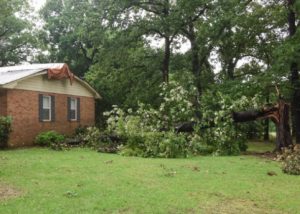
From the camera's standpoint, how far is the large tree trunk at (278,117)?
16.2 meters

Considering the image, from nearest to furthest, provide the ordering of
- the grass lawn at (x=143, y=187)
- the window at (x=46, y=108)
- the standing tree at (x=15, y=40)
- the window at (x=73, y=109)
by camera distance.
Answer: the grass lawn at (x=143, y=187) → the window at (x=46, y=108) → the window at (x=73, y=109) → the standing tree at (x=15, y=40)

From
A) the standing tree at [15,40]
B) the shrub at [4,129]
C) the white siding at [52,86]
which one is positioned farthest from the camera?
the standing tree at [15,40]

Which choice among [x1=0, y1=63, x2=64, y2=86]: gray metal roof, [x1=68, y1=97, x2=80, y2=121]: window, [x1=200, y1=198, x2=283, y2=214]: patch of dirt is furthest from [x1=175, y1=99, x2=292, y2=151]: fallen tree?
[x1=200, y1=198, x2=283, y2=214]: patch of dirt

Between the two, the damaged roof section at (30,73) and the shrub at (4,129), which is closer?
the shrub at (4,129)

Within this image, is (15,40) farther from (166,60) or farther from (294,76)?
(294,76)

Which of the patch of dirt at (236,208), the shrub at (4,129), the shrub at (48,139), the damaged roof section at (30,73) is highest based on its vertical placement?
the damaged roof section at (30,73)

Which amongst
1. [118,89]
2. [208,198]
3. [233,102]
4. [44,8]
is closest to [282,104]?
[233,102]

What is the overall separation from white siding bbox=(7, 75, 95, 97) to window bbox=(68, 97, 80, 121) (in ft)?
1.34

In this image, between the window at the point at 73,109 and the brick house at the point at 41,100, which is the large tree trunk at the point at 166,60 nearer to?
Answer: the brick house at the point at 41,100

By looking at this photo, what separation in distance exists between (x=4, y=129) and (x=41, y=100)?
11.4ft

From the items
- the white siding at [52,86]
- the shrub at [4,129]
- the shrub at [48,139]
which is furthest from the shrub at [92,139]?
the shrub at [4,129]

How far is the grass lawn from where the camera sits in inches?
271

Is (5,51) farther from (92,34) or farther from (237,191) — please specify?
(237,191)

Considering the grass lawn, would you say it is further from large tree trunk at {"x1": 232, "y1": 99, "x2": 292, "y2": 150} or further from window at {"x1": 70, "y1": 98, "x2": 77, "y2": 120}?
window at {"x1": 70, "y1": 98, "x2": 77, "y2": 120}
